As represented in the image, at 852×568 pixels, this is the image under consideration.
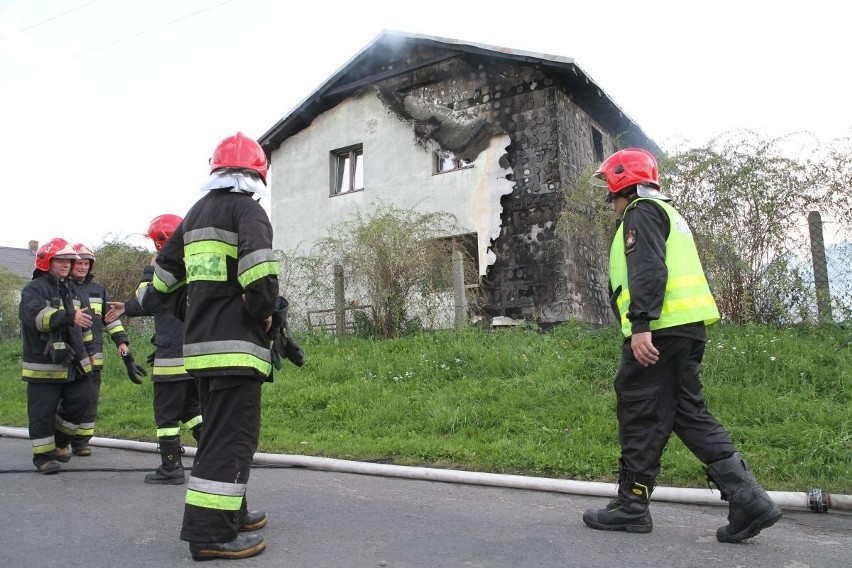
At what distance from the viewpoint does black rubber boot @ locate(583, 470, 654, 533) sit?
344 centimetres

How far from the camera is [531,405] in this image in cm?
663

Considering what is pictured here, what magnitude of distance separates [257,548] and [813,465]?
3797 mm

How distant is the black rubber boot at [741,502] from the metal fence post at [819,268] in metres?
5.53

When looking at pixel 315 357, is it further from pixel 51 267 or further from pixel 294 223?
pixel 294 223

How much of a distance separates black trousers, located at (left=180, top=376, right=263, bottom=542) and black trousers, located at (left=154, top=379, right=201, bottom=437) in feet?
6.28

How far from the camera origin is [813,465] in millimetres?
4617

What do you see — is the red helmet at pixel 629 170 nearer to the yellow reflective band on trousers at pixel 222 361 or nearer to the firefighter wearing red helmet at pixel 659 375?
the firefighter wearing red helmet at pixel 659 375

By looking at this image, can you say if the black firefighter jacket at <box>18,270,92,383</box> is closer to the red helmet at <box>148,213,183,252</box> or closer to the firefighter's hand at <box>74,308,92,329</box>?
the firefighter's hand at <box>74,308,92,329</box>

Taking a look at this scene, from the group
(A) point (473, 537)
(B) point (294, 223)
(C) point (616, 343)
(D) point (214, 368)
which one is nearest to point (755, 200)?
(C) point (616, 343)

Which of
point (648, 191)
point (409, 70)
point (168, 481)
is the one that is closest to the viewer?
point (648, 191)

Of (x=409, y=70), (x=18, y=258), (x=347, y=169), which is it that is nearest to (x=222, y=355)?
(x=409, y=70)

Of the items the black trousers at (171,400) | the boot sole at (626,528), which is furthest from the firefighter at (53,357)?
the boot sole at (626,528)

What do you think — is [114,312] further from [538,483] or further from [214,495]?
[538,483]

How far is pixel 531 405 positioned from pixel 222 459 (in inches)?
160
